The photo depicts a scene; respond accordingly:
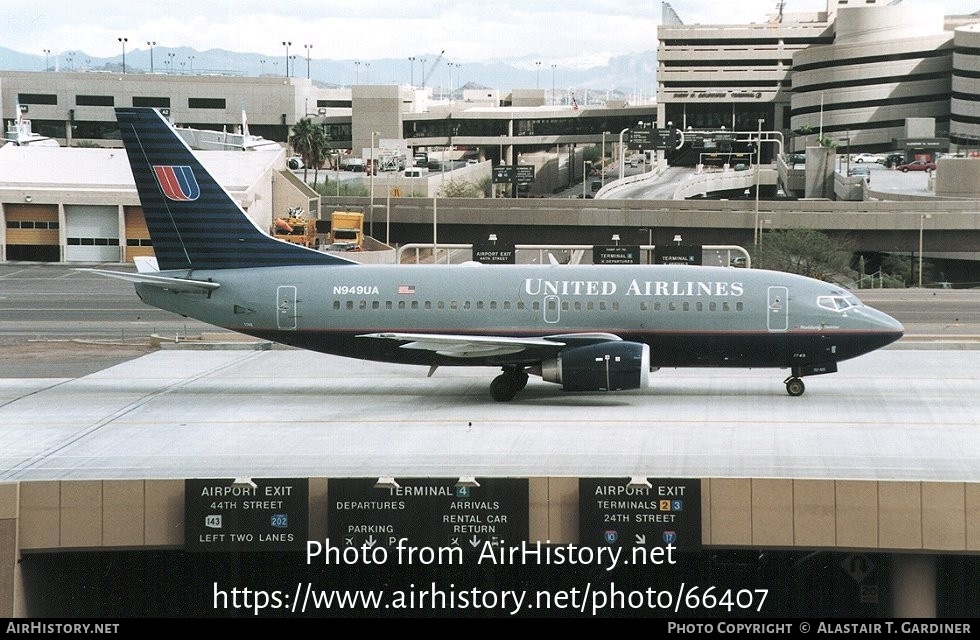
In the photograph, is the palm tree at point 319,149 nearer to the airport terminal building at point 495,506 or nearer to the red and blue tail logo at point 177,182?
the red and blue tail logo at point 177,182

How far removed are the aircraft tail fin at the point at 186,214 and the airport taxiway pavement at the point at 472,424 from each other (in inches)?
179

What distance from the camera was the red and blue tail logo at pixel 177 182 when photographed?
43031mm

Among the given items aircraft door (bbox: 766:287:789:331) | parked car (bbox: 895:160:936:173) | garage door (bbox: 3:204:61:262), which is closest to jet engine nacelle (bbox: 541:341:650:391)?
aircraft door (bbox: 766:287:789:331)

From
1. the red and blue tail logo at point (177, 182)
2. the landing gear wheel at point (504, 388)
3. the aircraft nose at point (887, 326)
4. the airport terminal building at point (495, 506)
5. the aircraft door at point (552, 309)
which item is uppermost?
the red and blue tail logo at point (177, 182)

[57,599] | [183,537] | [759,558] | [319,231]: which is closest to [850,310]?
[759,558]

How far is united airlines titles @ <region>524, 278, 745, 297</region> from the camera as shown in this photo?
4072cm

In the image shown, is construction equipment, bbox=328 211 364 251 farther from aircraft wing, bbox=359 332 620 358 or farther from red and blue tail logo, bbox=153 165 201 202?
aircraft wing, bbox=359 332 620 358

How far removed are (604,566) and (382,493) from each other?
16.9 ft

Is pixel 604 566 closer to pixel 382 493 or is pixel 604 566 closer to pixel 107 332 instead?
pixel 382 493

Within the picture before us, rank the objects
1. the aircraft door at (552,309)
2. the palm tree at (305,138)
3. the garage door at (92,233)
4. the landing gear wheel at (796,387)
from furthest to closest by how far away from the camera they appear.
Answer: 1. the palm tree at (305,138)
2. the garage door at (92,233)
3. the landing gear wheel at (796,387)
4. the aircraft door at (552,309)

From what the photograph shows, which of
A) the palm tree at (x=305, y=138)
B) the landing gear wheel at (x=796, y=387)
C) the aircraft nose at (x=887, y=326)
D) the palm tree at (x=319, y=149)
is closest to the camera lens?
the aircraft nose at (x=887, y=326)

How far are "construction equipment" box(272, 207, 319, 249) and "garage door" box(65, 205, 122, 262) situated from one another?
44.8ft

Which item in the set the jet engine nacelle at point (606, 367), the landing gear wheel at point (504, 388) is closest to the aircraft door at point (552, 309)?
the jet engine nacelle at point (606, 367)

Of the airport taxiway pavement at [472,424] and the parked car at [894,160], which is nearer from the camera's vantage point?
the airport taxiway pavement at [472,424]
